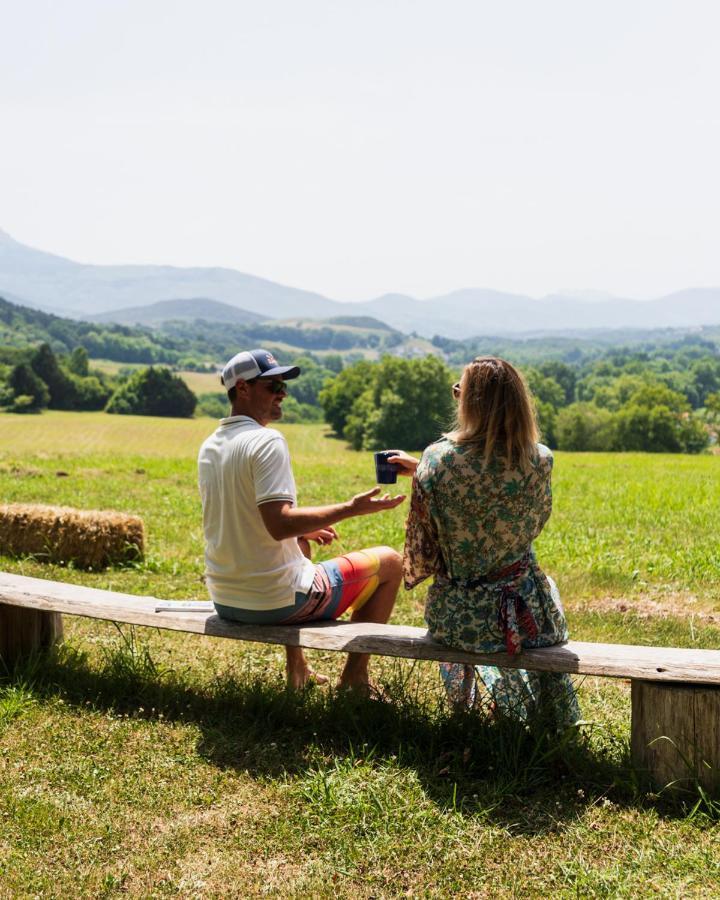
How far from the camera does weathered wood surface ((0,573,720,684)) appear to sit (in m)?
3.88

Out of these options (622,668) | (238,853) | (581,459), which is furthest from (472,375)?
(581,459)

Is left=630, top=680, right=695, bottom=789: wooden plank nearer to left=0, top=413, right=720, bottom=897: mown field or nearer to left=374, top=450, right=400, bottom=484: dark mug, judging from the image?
left=0, top=413, right=720, bottom=897: mown field

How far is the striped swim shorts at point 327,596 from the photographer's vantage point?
4.54 metres

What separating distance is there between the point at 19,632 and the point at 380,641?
2440 mm

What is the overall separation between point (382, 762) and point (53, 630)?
2451 millimetres

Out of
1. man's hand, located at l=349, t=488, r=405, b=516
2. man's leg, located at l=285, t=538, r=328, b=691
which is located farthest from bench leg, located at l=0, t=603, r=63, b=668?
man's hand, located at l=349, t=488, r=405, b=516

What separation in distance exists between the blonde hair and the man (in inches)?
24.0

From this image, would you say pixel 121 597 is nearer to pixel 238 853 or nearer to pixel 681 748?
pixel 238 853

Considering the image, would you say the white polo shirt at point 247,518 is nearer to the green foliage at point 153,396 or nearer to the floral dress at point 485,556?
the floral dress at point 485,556

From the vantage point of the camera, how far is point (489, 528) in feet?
13.2

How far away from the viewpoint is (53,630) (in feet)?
17.6

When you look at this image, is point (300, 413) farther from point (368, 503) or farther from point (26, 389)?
point (368, 503)

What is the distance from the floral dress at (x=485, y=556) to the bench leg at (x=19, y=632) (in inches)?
98.3

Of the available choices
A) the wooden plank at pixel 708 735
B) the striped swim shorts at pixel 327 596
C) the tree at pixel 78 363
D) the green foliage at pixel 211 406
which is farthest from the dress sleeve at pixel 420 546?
the tree at pixel 78 363
